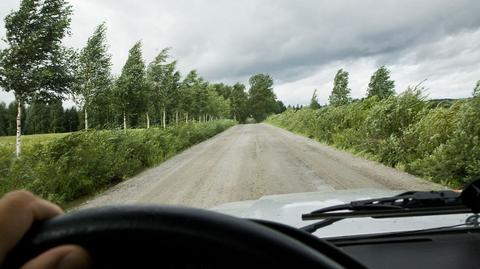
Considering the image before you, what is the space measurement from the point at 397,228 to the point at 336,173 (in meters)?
8.96

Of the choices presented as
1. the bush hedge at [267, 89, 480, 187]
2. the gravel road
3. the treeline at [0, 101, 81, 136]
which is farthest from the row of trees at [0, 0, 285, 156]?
the treeline at [0, 101, 81, 136]

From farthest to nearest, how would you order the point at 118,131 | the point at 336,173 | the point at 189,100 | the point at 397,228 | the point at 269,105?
the point at 269,105, the point at 189,100, the point at 118,131, the point at 336,173, the point at 397,228

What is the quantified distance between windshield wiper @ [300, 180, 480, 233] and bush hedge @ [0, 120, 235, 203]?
7.31 metres

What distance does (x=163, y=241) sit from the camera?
1.88ft

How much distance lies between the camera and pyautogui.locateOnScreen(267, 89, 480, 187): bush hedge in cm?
904

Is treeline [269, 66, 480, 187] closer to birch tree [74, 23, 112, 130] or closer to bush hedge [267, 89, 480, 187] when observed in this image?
bush hedge [267, 89, 480, 187]

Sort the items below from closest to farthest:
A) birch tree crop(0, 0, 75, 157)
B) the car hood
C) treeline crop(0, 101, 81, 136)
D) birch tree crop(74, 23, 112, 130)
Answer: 1. the car hood
2. birch tree crop(0, 0, 75, 157)
3. birch tree crop(74, 23, 112, 130)
4. treeline crop(0, 101, 81, 136)

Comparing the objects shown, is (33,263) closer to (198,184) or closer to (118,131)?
(198,184)

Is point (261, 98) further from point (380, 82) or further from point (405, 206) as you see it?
point (405, 206)

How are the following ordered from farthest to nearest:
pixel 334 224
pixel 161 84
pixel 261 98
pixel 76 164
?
pixel 261 98, pixel 161 84, pixel 76 164, pixel 334 224

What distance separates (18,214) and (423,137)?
11849 mm

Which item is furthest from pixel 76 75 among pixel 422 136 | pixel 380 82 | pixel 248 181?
pixel 380 82

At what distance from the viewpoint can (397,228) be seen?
2.38 m

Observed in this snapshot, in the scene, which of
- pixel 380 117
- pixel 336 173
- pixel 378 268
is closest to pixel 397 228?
pixel 378 268
